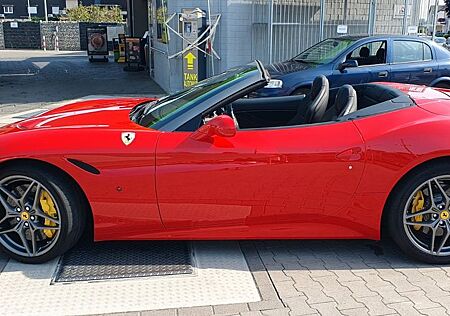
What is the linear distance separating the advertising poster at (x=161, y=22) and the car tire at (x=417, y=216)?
8894 millimetres

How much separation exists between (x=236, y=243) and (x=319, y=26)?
864 cm

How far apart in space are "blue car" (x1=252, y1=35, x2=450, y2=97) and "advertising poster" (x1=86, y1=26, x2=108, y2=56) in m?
17.0

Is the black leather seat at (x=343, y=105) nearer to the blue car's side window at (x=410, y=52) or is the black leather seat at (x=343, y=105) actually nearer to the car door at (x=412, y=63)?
the car door at (x=412, y=63)

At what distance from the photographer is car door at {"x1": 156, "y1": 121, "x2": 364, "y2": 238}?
297 cm

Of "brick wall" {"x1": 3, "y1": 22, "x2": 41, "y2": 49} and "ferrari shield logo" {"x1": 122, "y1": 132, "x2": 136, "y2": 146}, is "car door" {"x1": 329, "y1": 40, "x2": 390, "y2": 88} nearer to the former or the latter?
"ferrari shield logo" {"x1": 122, "y1": 132, "x2": 136, "y2": 146}

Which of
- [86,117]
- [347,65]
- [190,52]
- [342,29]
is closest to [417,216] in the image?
[86,117]

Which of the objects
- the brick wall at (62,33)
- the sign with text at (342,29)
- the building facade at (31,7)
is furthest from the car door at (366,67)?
the building facade at (31,7)

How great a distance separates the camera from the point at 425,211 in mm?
3145

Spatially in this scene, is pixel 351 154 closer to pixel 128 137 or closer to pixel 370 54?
pixel 128 137

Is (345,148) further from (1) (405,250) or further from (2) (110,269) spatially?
(2) (110,269)

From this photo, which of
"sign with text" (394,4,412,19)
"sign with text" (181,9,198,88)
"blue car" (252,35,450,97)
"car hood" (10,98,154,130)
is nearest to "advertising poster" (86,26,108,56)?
"sign with text" (181,9,198,88)

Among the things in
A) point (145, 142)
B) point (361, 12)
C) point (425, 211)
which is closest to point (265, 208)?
point (145, 142)

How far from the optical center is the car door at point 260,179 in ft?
9.73

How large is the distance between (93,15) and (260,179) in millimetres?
37223
